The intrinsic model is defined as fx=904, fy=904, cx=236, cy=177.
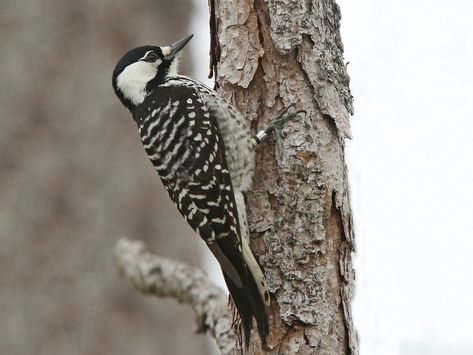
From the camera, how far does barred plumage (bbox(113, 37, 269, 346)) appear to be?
3.64 metres

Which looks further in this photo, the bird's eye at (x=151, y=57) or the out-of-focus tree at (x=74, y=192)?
the out-of-focus tree at (x=74, y=192)

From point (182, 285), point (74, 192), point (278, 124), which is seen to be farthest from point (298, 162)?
point (74, 192)

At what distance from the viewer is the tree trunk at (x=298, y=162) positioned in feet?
11.6

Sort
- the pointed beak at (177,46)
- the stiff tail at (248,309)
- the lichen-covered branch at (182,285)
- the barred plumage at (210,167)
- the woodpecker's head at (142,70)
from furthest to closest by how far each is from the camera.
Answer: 1. the pointed beak at (177,46)
2. the woodpecker's head at (142,70)
3. the lichen-covered branch at (182,285)
4. the barred plumage at (210,167)
5. the stiff tail at (248,309)

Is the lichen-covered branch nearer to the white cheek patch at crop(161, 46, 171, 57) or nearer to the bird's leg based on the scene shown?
the bird's leg

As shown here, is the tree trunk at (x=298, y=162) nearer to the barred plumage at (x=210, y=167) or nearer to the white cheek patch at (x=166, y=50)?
the barred plumage at (x=210, y=167)

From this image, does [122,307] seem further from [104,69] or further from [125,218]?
[104,69]

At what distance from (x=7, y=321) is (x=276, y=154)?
175 centimetres

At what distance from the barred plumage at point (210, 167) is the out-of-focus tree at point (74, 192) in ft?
1.59

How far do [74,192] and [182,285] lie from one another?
0.81 m

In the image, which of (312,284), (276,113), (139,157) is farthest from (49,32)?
(312,284)

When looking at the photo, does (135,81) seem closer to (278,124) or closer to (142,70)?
(142,70)

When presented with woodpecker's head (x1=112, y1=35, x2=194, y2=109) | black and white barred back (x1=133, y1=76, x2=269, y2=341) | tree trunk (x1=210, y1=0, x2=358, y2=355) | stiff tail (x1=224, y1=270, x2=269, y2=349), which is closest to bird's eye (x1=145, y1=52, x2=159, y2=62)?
woodpecker's head (x1=112, y1=35, x2=194, y2=109)

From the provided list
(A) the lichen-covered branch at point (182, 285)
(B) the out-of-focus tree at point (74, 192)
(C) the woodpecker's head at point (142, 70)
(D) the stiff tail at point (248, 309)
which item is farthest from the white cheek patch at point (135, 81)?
(D) the stiff tail at point (248, 309)
